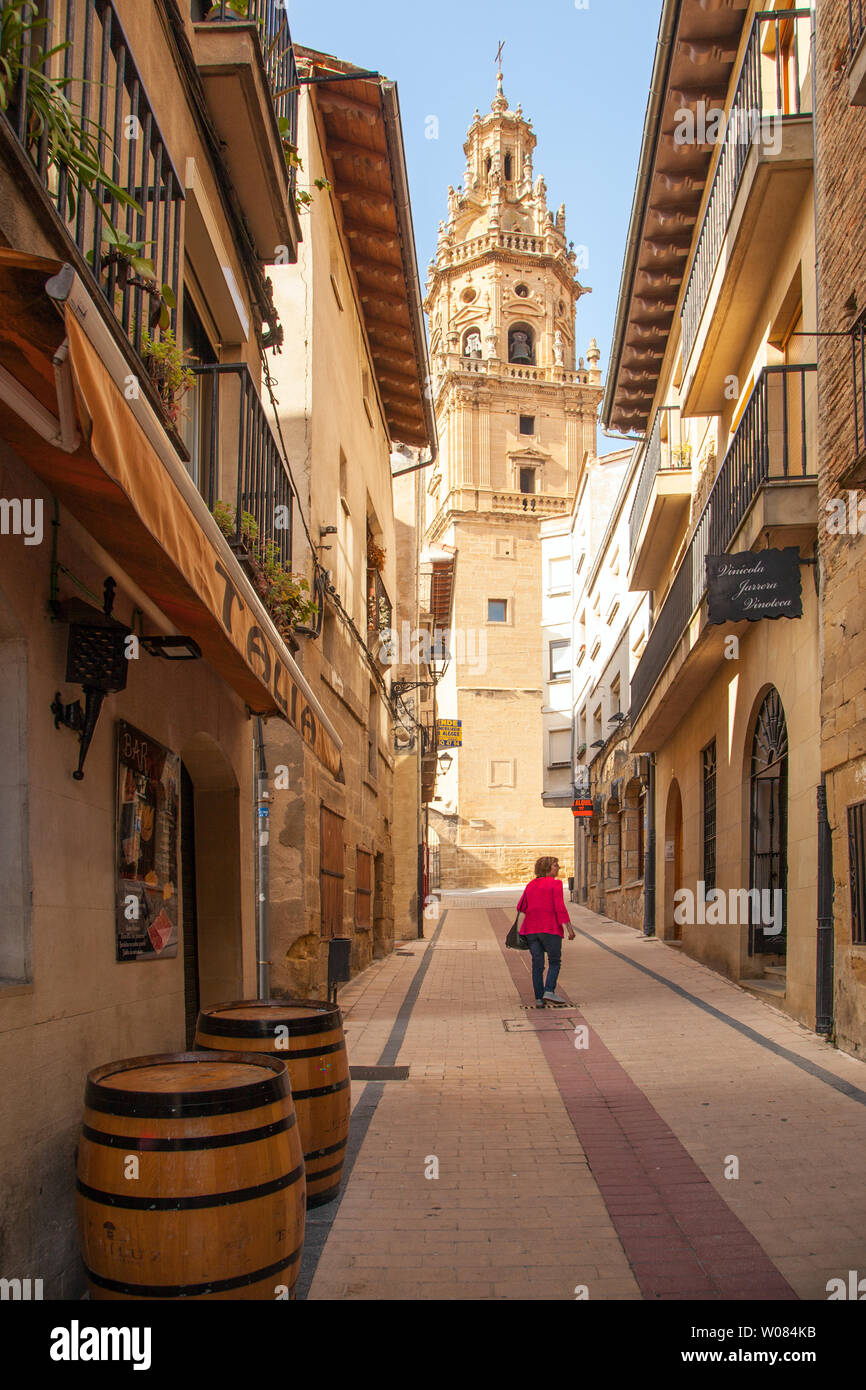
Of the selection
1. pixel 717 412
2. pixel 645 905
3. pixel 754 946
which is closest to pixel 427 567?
pixel 645 905

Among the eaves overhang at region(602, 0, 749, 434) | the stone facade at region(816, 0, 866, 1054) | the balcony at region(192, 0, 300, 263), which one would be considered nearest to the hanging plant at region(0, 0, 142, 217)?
the balcony at region(192, 0, 300, 263)

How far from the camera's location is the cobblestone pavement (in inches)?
166

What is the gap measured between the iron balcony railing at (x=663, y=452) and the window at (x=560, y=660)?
2405cm

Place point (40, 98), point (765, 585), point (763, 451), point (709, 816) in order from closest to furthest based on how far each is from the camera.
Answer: point (40, 98) → point (765, 585) → point (763, 451) → point (709, 816)

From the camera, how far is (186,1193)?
3289 mm

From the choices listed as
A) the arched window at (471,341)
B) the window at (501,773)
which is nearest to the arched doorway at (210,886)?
the window at (501,773)

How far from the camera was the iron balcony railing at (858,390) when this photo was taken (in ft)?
25.5

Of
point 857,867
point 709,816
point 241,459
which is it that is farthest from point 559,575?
point 241,459

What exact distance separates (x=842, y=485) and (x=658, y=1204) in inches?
198

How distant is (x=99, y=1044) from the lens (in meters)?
4.43

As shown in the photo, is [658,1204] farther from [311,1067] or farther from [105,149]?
[105,149]

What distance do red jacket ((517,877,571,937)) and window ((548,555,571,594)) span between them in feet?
112

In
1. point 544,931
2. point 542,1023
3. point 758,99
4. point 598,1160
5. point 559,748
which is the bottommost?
point 542,1023

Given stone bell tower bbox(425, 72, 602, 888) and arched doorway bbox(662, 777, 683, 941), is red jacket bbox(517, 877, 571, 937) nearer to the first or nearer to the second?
arched doorway bbox(662, 777, 683, 941)
